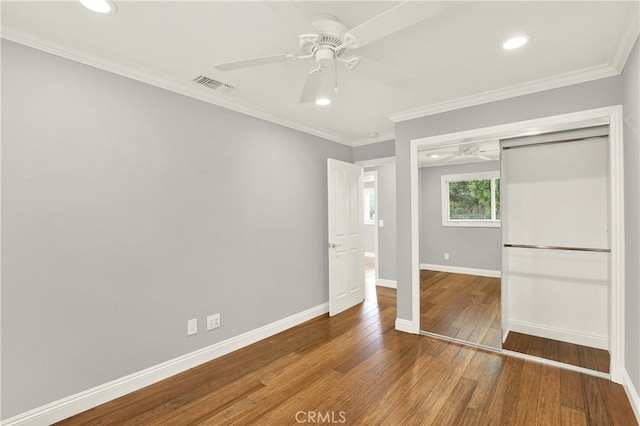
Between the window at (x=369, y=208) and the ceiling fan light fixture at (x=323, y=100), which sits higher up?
the ceiling fan light fixture at (x=323, y=100)

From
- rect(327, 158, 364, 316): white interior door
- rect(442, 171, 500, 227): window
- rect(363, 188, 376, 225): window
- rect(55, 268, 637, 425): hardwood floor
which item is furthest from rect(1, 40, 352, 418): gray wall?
rect(363, 188, 376, 225): window

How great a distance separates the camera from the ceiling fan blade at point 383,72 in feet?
5.98

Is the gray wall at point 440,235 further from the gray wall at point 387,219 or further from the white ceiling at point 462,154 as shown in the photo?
the gray wall at point 387,219

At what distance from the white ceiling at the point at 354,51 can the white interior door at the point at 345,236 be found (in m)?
1.43

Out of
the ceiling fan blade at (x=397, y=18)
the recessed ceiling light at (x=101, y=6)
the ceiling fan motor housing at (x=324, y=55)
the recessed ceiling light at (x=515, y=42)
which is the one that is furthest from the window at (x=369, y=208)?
the recessed ceiling light at (x=101, y=6)

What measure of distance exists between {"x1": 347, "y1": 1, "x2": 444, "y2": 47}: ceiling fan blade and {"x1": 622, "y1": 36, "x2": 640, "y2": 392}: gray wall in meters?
1.66

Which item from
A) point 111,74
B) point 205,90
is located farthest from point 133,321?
point 205,90

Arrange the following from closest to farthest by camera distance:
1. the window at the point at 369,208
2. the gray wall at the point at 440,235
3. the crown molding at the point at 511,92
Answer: the crown molding at the point at 511,92 → the gray wall at the point at 440,235 → the window at the point at 369,208

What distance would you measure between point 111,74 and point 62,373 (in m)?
2.20

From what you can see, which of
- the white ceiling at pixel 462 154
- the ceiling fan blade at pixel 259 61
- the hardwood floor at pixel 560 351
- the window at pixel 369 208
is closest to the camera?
the ceiling fan blade at pixel 259 61

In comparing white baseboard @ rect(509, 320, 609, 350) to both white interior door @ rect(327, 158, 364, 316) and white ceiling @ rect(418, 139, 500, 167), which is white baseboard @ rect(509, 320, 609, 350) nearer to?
white ceiling @ rect(418, 139, 500, 167)

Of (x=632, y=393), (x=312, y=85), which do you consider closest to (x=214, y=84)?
(x=312, y=85)

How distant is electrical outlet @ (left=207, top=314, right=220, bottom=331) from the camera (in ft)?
9.36

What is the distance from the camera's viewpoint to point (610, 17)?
5.93 ft
